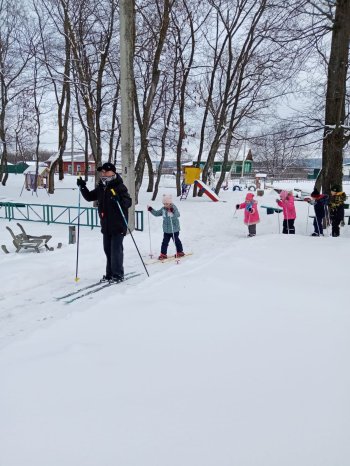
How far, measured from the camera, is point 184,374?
9.71ft

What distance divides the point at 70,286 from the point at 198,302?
8.85 ft

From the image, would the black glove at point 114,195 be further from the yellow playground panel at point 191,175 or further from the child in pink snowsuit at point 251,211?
the yellow playground panel at point 191,175

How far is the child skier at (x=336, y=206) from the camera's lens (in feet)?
38.0

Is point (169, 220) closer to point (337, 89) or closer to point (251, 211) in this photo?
point (251, 211)

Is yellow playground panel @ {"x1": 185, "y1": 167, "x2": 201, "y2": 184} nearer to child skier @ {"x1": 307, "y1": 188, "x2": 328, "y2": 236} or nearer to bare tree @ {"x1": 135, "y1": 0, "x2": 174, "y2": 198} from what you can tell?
bare tree @ {"x1": 135, "y1": 0, "x2": 174, "y2": 198}

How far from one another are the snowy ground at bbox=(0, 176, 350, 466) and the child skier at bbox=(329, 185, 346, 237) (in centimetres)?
629

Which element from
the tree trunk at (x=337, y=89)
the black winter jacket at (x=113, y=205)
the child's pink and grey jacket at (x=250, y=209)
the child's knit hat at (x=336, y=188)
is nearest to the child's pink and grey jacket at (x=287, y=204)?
the child's pink and grey jacket at (x=250, y=209)

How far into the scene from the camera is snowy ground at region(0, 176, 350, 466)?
85.7 inches

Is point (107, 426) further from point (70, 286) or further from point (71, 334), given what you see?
point (70, 286)

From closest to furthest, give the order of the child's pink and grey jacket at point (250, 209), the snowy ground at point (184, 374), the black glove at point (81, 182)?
1. the snowy ground at point (184, 374)
2. the black glove at point (81, 182)
3. the child's pink and grey jacket at point (250, 209)

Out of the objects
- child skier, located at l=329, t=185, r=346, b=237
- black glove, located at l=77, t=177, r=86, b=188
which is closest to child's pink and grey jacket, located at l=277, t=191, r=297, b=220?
child skier, located at l=329, t=185, r=346, b=237

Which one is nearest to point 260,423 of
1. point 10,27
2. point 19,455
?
point 19,455

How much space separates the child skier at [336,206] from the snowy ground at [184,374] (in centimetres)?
629

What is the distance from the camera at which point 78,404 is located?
8.54 ft
